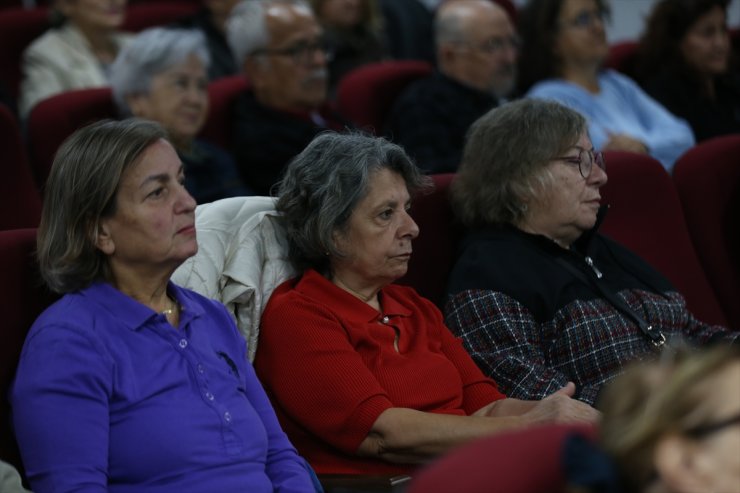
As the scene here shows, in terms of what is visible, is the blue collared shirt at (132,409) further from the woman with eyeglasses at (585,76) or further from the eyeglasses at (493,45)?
the woman with eyeglasses at (585,76)

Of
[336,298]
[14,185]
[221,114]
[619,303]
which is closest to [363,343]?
[336,298]

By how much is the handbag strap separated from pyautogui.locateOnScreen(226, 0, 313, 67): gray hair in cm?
163

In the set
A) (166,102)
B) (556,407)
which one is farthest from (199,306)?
(166,102)

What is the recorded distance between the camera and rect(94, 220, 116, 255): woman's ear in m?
2.05

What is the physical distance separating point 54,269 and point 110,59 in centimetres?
264

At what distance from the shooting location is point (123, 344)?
196 cm

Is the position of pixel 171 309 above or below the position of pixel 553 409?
above

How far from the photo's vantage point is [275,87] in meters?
3.89

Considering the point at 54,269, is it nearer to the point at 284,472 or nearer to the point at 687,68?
the point at 284,472

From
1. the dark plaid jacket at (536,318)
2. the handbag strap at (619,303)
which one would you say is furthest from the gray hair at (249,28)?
the handbag strap at (619,303)

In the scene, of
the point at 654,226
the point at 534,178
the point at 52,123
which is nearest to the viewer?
the point at 534,178

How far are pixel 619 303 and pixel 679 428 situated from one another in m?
1.58

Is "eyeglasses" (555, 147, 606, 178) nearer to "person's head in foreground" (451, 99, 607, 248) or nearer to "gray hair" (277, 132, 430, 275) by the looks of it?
"person's head in foreground" (451, 99, 607, 248)

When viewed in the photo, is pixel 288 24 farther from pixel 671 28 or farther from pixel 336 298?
pixel 336 298
